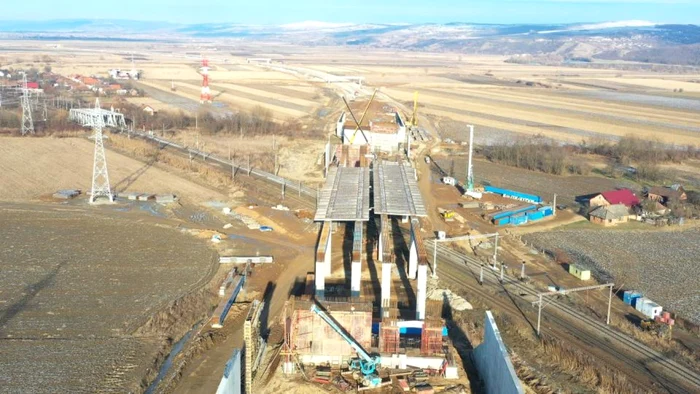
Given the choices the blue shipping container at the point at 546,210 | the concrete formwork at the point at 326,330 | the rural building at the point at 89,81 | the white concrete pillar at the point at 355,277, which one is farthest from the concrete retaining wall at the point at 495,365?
the rural building at the point at 89,81

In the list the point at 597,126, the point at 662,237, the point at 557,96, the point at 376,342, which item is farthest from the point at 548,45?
the point at 376,342

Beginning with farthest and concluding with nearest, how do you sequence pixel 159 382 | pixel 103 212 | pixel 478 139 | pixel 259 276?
pixel 478 139 → pixel 103 212 → pixel 259 276 → pixel 159 382

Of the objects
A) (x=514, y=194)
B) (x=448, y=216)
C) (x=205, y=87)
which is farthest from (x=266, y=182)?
(x=205, y=87)

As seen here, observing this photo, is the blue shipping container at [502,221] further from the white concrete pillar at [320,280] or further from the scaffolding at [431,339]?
the scaffolding at [431,339]

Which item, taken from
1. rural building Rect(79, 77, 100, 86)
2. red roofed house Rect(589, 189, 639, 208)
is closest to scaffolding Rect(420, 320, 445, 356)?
red roofed house Rect(589, 189, 639, 208)

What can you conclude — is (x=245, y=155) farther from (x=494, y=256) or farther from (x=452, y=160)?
(x=494, y=256)

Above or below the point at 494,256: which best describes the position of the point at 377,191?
above
